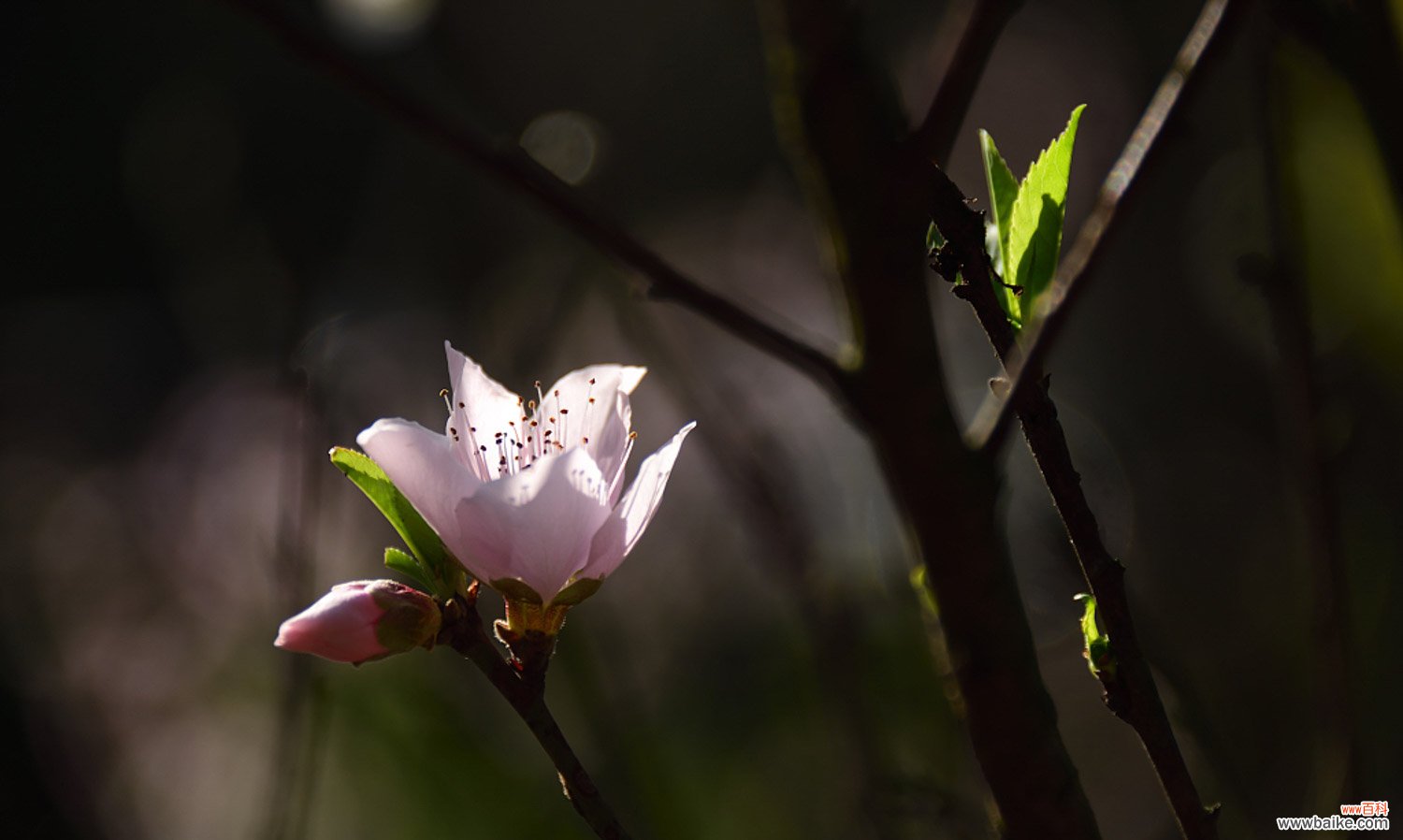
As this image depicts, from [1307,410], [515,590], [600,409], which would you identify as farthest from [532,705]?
[1307,410]

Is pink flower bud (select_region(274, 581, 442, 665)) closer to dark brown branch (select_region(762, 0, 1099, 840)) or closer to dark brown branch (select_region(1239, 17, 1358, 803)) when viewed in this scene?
dark brown branch (select_region(762, 0, 1099, 840))

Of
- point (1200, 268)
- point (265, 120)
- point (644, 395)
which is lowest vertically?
point (644, 395)

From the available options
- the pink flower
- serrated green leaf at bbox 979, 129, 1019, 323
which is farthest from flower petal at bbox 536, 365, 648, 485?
serrated green leaf at bbox 979, 129, 1019, 323

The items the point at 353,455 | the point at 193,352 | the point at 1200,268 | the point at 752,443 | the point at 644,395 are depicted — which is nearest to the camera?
the point at 353,455

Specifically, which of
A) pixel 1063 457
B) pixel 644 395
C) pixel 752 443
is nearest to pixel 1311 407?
pixel 1063 457

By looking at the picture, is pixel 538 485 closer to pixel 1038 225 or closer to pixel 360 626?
pixel 360 626

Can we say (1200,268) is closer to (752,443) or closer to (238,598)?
(752,443)
